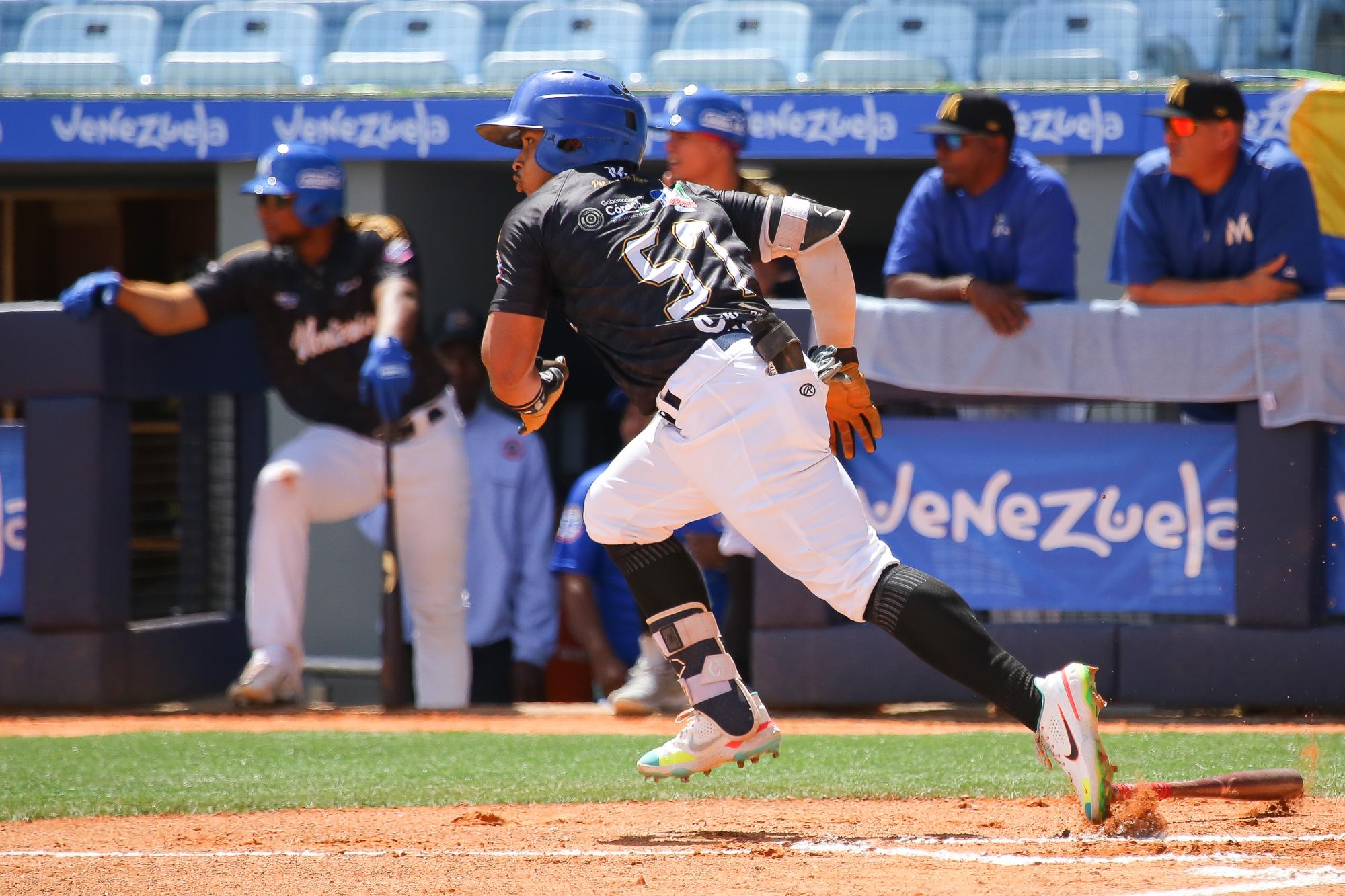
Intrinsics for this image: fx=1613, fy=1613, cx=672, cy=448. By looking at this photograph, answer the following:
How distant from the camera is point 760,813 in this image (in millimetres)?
3746

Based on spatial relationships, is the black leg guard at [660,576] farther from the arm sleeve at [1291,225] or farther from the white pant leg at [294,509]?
the arm sleeve at [1291,225]

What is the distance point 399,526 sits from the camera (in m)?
6.39

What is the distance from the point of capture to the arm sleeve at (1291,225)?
5629 millimetres

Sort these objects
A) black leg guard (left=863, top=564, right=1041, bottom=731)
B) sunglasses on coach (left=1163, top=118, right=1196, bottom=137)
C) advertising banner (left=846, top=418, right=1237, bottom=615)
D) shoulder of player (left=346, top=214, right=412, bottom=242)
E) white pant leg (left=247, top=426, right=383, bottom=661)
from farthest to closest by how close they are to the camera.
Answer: shoulder of player (left=346, top=214, right=412, bottom=242)
white pant leg (left=247, top=426, right=383, bottom=661)
sunglasses on coach (left=1163, top=118, right=1196, bottom=137)
advertising banner (left=846, top=418, right=1237, bottom=615)
black leg guard (left=863, top=564, right=1041, bottom=731)

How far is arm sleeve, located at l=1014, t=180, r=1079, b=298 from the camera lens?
587 centimetres

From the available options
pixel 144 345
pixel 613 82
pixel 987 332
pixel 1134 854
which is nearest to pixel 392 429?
pixel 144 345

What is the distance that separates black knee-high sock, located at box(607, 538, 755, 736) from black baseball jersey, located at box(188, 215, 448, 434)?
286 centimetres

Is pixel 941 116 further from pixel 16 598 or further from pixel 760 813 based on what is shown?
pixel 16 598

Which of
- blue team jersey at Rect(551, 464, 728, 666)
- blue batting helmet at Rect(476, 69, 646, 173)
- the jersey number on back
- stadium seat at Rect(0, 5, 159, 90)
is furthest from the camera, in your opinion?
stadium seat at Rect(0, 5, 159, 90)

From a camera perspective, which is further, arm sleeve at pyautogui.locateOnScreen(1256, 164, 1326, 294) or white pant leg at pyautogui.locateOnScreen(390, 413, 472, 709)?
white pant leg at pyautogui.locateOnScreen(390, 413, 472, 709)

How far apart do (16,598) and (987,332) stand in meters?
3.94

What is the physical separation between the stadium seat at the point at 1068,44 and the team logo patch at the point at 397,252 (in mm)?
3645

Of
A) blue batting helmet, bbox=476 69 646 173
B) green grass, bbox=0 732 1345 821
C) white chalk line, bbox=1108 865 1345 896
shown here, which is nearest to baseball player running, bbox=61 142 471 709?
green grass, bbox=0 732 1345 821

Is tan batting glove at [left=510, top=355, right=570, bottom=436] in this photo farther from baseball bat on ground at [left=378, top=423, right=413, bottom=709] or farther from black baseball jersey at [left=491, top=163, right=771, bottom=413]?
baseball bat on ground at [left=378, top=423, right=413, bottom=709]
